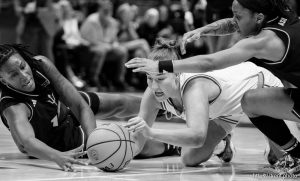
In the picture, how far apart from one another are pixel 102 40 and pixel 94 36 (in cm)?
25

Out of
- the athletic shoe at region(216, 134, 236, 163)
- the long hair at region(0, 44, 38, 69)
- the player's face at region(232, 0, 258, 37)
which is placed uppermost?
the player's face at region(232, 0, 258, 37)

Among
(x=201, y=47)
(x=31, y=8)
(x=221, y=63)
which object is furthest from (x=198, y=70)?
(x=201, y=47)

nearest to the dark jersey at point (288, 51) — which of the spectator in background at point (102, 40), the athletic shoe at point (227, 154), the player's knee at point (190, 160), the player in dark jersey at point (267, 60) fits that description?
the player in dark jersey at point (267, 60)

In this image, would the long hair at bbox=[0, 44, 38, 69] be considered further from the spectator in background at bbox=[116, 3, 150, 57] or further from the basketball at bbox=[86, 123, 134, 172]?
the spectator in background at bbox=[116, 3, 150, 57]

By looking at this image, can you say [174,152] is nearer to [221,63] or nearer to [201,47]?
[221,63]

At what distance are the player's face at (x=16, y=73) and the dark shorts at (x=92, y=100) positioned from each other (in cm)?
86

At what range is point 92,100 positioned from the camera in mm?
5793

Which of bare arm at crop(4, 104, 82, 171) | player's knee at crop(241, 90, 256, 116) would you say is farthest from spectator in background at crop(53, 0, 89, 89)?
player's knee at crop(241, 90, 256, 116)

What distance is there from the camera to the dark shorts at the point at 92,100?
18.8ft

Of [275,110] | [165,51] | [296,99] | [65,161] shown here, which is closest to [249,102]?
[275,110]

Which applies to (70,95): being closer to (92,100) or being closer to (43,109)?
(43,109)

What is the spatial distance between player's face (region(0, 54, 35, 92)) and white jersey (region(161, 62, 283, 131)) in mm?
1096

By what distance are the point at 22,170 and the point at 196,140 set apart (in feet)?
4.40

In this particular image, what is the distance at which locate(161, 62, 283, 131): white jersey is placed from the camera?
4.70m
